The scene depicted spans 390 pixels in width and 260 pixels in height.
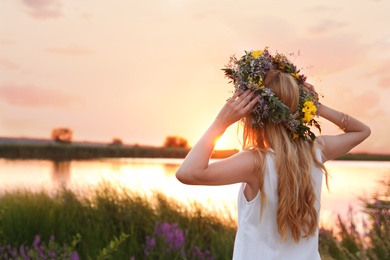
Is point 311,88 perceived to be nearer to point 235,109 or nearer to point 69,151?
point 235,109

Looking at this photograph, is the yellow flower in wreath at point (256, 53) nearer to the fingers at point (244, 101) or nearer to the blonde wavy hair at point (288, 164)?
the blonde wavy hair at point (288, 164)

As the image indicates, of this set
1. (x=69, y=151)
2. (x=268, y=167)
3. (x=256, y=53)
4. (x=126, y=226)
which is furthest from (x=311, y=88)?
(x=69, y=151)

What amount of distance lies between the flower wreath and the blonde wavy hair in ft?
0.12

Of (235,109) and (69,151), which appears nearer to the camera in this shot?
(235,109)

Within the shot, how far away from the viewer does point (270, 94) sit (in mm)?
2887

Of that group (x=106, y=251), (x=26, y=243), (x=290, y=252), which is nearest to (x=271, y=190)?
(x=290, y=252)

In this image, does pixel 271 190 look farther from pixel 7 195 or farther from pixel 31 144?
pixel 31 144

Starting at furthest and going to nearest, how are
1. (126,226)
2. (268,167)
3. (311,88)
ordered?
(126,226), (311,88), (268,167)

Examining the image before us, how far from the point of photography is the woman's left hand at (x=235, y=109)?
9.33ft

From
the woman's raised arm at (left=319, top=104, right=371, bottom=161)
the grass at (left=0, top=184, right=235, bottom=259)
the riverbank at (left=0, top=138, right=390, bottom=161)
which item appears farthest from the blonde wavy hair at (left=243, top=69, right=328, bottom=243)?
the riverbank at (left=0, top=138, right=390, bottom=161)

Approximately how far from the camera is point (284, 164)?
2811 mm

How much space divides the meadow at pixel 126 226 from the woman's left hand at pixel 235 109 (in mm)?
3547

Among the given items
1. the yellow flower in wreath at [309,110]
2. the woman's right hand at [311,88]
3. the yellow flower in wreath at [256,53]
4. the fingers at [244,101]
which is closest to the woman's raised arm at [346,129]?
the woman's right hand at [311,88]

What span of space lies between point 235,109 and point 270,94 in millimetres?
188
